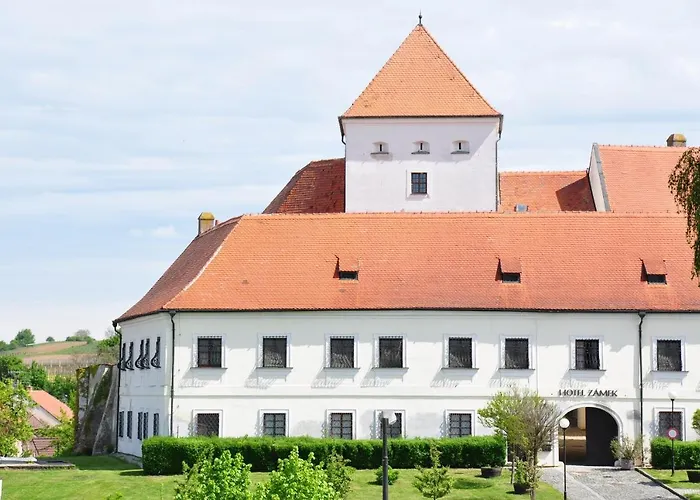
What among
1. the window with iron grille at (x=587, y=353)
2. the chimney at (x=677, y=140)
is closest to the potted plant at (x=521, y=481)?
the window with iron grille at (x=587, y=353)

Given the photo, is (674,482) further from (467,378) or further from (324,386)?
(324,386)

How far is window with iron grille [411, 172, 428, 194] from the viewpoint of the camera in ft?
183

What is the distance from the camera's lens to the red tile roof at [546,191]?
189 feet

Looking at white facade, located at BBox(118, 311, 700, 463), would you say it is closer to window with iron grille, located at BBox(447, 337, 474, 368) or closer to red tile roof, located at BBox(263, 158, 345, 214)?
window with iron grille, located at BBox(447, 337, 474, 368)

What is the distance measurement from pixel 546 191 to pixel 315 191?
38.3ft

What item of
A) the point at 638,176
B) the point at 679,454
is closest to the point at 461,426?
the point at 679,454

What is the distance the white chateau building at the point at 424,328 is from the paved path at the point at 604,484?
193 centimetres

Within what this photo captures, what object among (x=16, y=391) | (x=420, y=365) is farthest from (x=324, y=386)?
(x=16, y=391)

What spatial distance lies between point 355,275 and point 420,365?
4.46m

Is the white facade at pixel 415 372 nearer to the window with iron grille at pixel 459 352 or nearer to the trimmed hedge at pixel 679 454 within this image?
the window with iron grille at pixel 459 352

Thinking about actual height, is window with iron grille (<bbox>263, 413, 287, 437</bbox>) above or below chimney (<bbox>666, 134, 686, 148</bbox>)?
below

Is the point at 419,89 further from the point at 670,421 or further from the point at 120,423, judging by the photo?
the point at 120,423

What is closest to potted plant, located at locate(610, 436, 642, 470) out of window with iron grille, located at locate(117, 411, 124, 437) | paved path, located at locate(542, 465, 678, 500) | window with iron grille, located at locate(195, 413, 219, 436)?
paved path, located at locate(542, 465, 678, 500)

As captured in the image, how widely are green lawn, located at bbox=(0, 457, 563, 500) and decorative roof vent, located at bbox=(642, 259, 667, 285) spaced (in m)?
10.5
